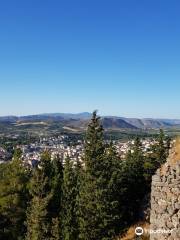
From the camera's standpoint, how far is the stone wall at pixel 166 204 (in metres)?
16.7

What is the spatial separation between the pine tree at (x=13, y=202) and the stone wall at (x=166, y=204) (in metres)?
38.6

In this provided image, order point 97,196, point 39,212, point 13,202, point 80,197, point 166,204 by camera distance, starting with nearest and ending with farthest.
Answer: point 166,204, point 97,196, point 39,212, point 80,197, point 13,202

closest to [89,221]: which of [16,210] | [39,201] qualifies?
[39,201]

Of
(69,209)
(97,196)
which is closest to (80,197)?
(69,209)

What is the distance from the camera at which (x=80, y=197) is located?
52.4m

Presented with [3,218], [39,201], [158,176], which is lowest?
[3,218]

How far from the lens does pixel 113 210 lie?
4859 cm

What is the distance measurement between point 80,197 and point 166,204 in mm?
36200

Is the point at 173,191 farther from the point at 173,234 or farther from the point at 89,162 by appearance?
the point at 89,162

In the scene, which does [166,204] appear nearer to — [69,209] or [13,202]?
[69,209]

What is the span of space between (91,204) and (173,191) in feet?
108

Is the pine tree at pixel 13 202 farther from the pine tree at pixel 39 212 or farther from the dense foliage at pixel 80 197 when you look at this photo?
the pine tree at pixel 39 212

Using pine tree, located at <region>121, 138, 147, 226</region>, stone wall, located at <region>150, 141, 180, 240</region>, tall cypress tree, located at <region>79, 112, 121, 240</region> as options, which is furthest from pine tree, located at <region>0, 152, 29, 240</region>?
stone wall, located at <region>150, 141, 180, 240</region>

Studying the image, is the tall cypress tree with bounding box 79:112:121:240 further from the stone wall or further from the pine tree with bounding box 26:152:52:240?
the stone wall
